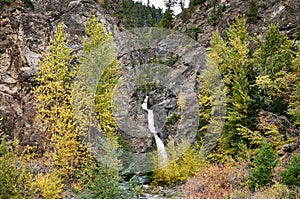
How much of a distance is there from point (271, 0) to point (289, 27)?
774 centimetres

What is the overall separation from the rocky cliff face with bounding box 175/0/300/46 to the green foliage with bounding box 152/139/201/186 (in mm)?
18259

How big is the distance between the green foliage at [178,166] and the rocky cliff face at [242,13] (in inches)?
719

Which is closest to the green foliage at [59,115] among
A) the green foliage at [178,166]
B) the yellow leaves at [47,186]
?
the yellow leaves at [47,186]

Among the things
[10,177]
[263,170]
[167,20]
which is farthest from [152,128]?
[10,177]

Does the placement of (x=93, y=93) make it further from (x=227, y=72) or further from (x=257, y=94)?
(x=227, y=72)

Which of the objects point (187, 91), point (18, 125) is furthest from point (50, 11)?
point (187, 91)

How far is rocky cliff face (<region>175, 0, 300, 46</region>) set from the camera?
3450cm

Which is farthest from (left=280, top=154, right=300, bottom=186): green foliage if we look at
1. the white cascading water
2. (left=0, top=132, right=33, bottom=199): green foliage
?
the white cascading water

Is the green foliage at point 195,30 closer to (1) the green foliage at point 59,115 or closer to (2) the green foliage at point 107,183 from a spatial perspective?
(1) the green foliage at point 59,115

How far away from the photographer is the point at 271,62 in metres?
22.3

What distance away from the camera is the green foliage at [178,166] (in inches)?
789

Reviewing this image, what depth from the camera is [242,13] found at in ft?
139

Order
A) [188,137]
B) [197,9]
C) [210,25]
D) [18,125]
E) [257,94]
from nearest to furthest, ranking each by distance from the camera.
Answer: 1. [18,125]
2. [257,94]
3. [188,137]
4. [210,25]
5. [197,9]

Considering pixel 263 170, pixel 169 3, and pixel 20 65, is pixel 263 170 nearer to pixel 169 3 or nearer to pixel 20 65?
pixel 20 65
